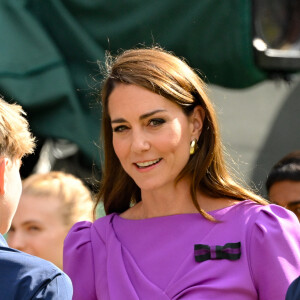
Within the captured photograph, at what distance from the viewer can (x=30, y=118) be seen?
4355 millimetres

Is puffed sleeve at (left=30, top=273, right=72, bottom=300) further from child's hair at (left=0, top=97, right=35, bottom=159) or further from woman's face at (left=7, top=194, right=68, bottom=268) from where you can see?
woman's face at (left=7, top=194, right=68, bottom=268)

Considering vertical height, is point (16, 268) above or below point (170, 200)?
below

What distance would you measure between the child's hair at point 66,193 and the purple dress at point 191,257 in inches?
30.9

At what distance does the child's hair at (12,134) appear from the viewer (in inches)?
94.8

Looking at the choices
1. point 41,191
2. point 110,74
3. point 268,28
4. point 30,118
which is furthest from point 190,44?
point 110,74

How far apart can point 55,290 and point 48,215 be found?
5.04 feet

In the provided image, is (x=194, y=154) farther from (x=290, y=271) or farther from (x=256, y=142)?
(x=256, y=142)

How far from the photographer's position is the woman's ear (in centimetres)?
286

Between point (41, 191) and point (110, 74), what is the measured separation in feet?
3.39

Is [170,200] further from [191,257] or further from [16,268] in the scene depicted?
[16,268]

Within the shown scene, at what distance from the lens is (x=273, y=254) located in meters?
2.59

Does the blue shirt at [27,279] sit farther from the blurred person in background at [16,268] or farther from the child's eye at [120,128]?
the child's eye at [120,128]

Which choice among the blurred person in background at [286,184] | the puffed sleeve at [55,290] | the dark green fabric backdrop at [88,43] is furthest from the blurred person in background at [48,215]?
the puffed sleeve at [55,290]

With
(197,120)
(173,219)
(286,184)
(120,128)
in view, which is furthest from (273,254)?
(286,184)
